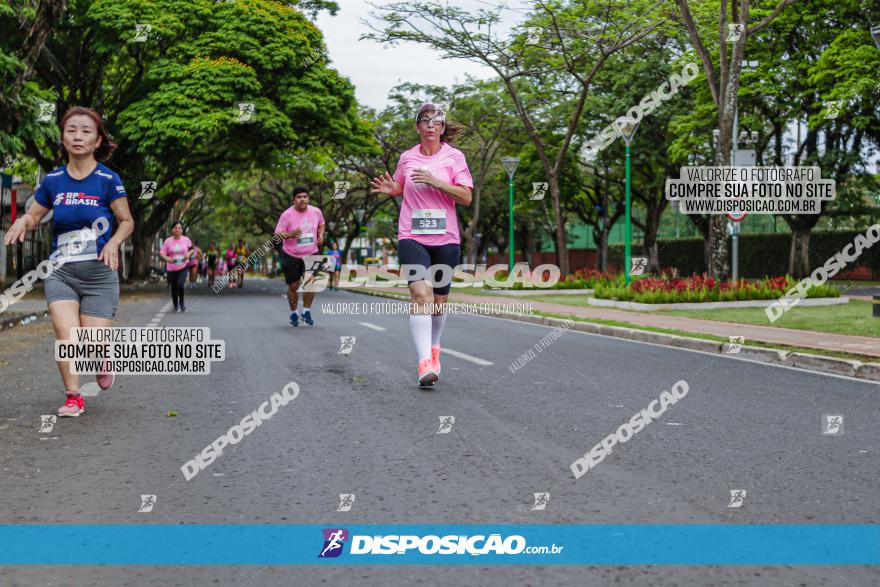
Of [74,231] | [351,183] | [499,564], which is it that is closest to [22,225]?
[74,231]

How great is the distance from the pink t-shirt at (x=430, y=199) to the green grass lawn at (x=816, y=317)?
7210mm

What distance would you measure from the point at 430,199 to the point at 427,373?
4.62 feet

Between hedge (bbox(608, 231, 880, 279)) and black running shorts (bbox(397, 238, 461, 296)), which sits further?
hedge (bbox(608, 231, 880, 279))

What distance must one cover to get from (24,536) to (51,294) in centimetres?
282

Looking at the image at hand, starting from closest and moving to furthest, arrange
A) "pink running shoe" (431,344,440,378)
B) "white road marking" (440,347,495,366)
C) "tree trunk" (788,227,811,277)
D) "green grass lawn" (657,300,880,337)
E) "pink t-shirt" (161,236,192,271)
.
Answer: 1. "pink running shoe" (431,344,440,378)
2. "white road marking" (440,347,495,366)
3. "green grass lawn" (657,300,880,337)
4. "pink t-shirt" (161,236,192,271)
5. "tree trunk" (788,227,811,277)

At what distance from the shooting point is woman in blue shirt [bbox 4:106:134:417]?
6031 mm

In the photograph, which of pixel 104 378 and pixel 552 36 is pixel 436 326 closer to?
pixel 104 378

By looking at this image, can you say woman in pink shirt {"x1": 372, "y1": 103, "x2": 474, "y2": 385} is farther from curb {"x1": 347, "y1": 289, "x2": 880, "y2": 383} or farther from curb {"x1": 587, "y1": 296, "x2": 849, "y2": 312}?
curb {"x1": 587, "y1": 296, "x2": 849, "y2": 312}

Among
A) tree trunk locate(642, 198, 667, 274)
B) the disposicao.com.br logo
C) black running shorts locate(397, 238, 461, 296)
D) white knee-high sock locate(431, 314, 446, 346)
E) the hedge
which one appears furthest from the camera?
tree trunk locate(642, 198, 667, 274)

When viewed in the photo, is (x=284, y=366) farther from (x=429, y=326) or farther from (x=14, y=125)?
(x=14, y=125)

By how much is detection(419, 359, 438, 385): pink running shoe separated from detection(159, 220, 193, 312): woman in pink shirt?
10.7 meters

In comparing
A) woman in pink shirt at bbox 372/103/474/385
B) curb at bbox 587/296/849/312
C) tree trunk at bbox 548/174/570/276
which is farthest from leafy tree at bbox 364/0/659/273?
woman in pink shirt at bbox 372/103/474/385

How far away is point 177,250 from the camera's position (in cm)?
1722

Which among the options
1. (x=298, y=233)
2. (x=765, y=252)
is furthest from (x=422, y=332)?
(x=765, y=252)
